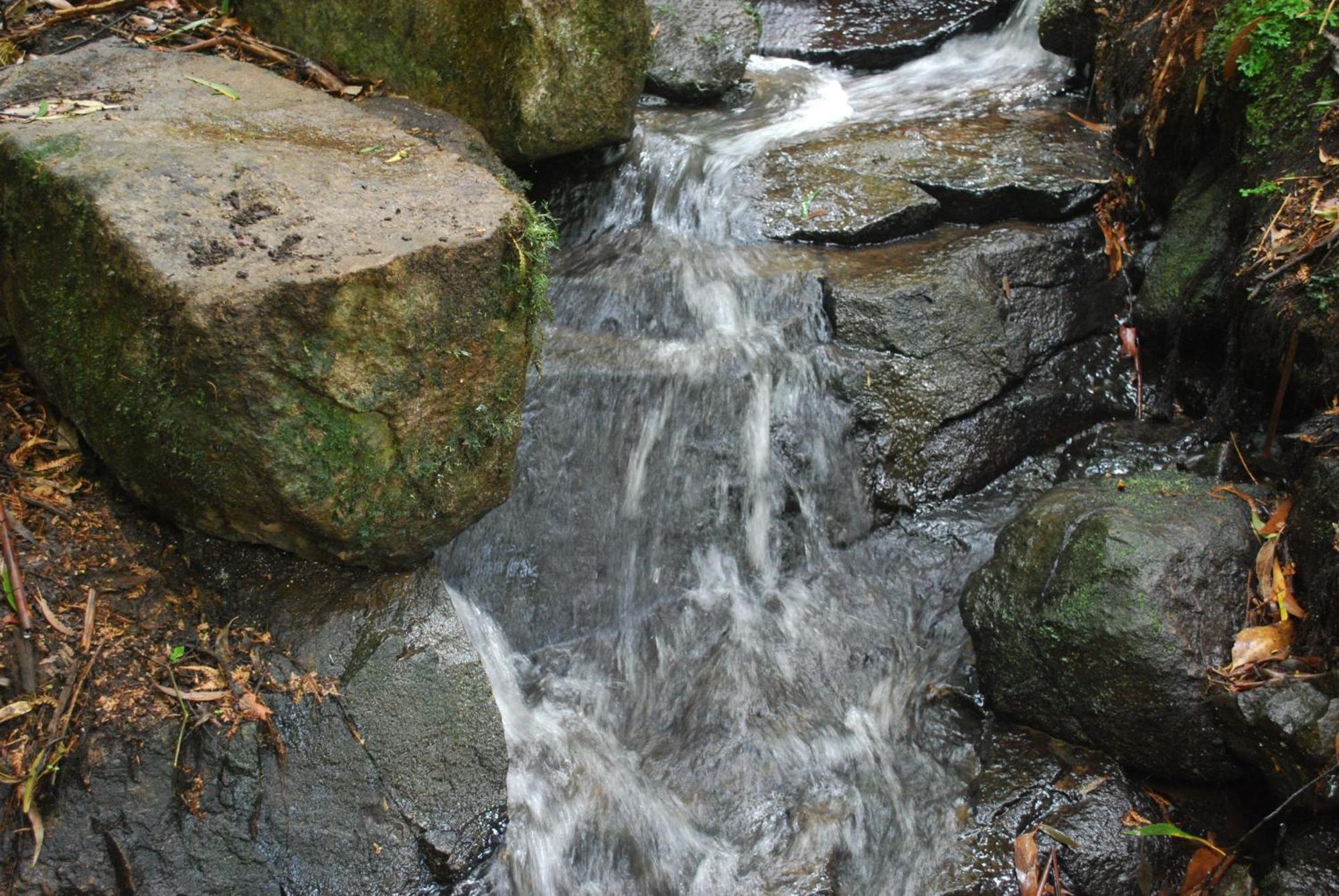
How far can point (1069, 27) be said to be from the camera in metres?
6.39

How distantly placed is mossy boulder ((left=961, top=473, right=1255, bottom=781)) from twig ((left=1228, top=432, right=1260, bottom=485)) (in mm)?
306

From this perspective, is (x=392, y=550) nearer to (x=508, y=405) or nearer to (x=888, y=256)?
(x=508, y=405)

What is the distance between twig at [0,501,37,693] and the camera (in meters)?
2.88

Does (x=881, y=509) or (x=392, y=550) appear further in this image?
(x=881, y=509)

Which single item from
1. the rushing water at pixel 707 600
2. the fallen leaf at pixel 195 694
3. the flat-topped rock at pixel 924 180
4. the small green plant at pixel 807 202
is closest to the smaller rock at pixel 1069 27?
the flat-topped rock at pixel 924 180

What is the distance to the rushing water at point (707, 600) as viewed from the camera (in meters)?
3.56

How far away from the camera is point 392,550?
341 centimetres

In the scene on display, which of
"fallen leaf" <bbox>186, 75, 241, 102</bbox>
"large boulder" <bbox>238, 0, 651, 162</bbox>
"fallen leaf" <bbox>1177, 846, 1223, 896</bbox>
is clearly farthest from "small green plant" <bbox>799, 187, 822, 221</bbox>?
"fallen leaf" <bbox>1177, 846, 1223, 896</bbox>

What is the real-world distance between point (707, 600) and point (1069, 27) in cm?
453

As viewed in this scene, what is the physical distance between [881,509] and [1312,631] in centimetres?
178

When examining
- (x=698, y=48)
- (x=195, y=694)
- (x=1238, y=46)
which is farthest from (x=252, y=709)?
(x=698, y=48)

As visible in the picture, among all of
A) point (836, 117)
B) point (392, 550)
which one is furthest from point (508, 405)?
point (836, 117)

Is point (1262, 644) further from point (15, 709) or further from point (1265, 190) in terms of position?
point (15, 709)

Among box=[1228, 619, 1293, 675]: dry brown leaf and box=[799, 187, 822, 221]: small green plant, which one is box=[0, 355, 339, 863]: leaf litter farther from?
box=[799, 187, 822, 221]: small green plant
